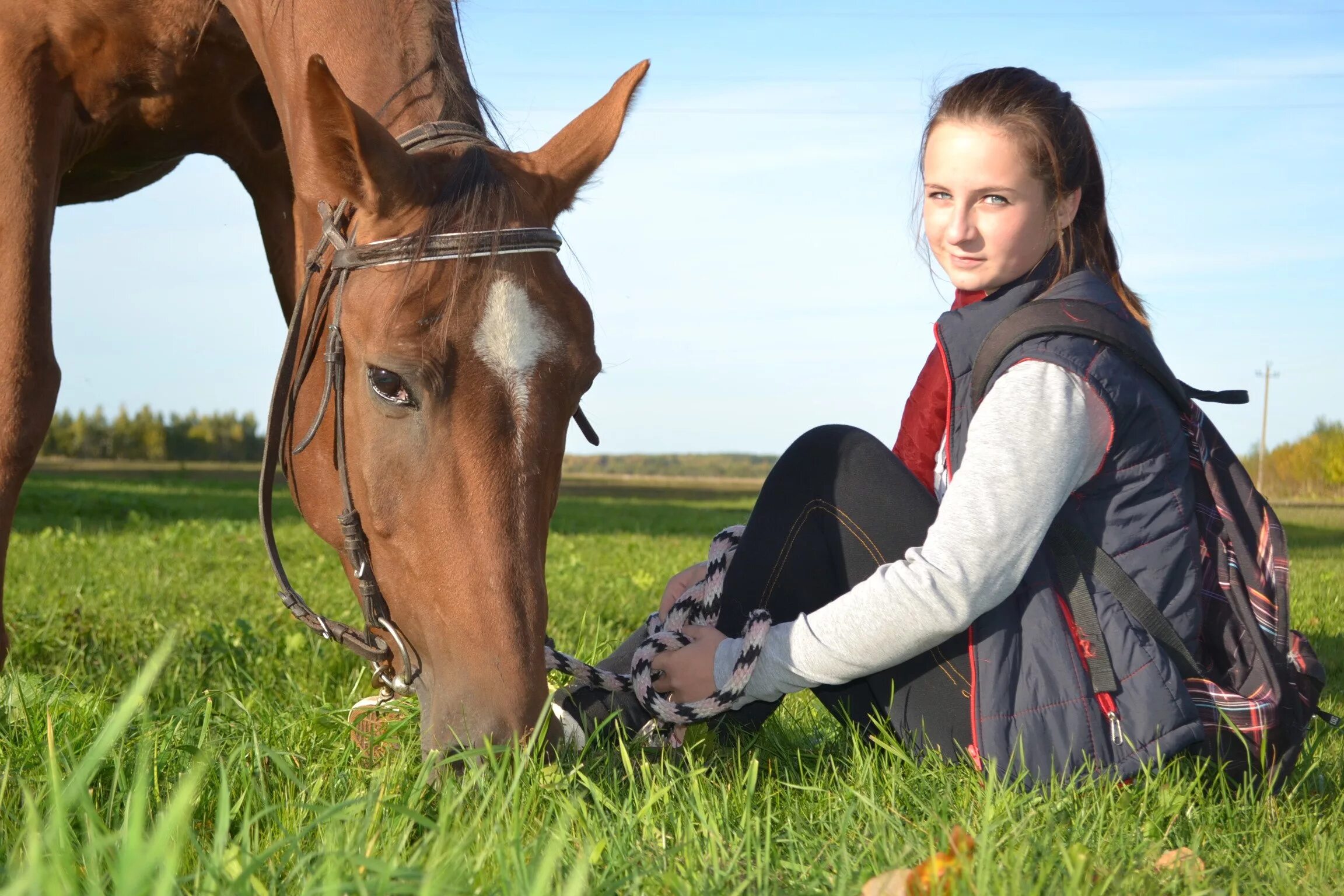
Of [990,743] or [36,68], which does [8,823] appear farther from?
[36,68]

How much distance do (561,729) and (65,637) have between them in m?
3.10

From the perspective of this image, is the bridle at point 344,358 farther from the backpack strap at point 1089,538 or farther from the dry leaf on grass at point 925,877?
the dry leaf on grass at point 925,877

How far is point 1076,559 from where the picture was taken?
2309 mm

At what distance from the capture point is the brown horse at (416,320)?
222 cm

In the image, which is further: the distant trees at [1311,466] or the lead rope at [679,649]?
the distant trees at [1311,466]

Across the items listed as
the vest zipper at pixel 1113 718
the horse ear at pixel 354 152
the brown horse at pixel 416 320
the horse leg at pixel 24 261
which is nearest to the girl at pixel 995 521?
the vest zipper at pixel 1113 718

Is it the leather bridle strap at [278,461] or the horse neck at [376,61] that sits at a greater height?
the horse neck at [376,61]

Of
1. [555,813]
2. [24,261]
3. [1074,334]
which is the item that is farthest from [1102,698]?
[24,261]

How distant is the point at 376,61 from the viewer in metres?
3.17

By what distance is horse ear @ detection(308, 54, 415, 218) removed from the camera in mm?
2363

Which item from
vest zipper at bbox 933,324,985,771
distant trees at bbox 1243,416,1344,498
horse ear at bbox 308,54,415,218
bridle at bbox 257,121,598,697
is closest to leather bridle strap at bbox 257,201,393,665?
bridle at bbox 257,121,598,697

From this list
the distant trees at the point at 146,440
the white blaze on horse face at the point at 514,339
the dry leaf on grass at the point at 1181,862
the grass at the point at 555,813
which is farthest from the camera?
the distant trees at the point at 146,440

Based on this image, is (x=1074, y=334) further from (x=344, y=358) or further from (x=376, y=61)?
(x=376, y=61)

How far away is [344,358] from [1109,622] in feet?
5.83
